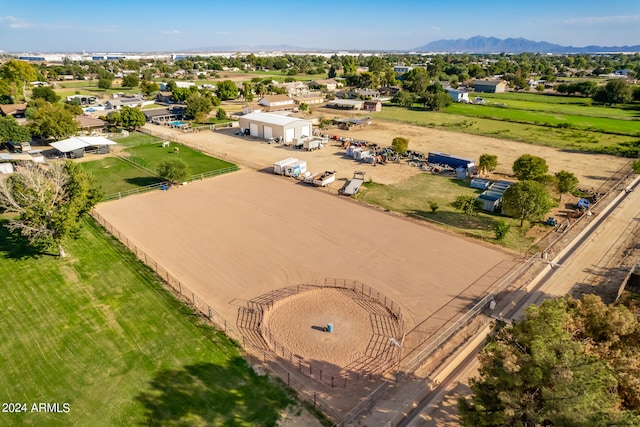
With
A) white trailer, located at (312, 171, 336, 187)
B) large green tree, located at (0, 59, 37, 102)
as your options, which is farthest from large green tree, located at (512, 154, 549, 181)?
large green tree, located at (0, 59, 37, 102)

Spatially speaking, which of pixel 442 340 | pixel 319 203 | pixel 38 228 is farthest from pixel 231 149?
pixel 442 340

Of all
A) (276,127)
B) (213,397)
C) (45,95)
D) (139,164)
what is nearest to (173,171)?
(139,164)

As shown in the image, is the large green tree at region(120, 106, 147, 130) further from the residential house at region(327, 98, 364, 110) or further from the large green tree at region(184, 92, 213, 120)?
the residential house at region(327, 98, 364, 110)

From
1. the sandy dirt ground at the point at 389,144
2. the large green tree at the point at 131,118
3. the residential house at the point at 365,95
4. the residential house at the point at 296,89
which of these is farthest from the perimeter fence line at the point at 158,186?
the residential house at the point at 296,89

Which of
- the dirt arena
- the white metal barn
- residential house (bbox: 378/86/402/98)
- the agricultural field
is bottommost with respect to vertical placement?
the dirt arena

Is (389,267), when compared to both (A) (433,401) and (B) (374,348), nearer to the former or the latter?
(B) (374,348)
